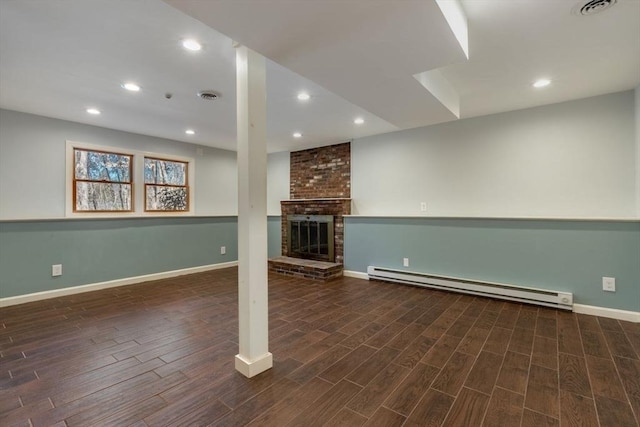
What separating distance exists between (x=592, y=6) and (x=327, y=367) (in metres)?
2.86

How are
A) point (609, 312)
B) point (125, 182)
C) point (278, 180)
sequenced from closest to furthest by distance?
point (609, 312) < point (125, 182) < point (278, 180)

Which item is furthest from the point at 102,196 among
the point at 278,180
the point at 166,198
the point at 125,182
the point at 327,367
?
the point at 327,367

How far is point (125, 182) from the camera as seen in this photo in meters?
4.59

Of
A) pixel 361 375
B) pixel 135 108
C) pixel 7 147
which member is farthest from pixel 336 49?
pixel 7 147

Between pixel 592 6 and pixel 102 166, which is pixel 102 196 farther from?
pixel 592 6

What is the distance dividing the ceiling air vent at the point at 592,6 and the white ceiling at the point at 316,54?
0.16 ft

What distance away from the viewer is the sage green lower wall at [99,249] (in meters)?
3.54

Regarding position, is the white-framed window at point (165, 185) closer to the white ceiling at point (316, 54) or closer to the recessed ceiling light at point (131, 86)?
the white ceiling at point (316, 54)

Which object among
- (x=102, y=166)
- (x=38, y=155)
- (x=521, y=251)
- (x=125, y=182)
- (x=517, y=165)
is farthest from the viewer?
(x=125, y=182)

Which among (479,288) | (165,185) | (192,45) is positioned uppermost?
(192,45)

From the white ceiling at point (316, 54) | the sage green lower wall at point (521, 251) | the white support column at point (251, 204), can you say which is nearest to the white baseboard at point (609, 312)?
the sage green lower wall at point (521, 251)

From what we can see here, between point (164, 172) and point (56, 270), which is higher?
point (164, 172)

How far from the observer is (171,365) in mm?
2129

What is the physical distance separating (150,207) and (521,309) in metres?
5.51
